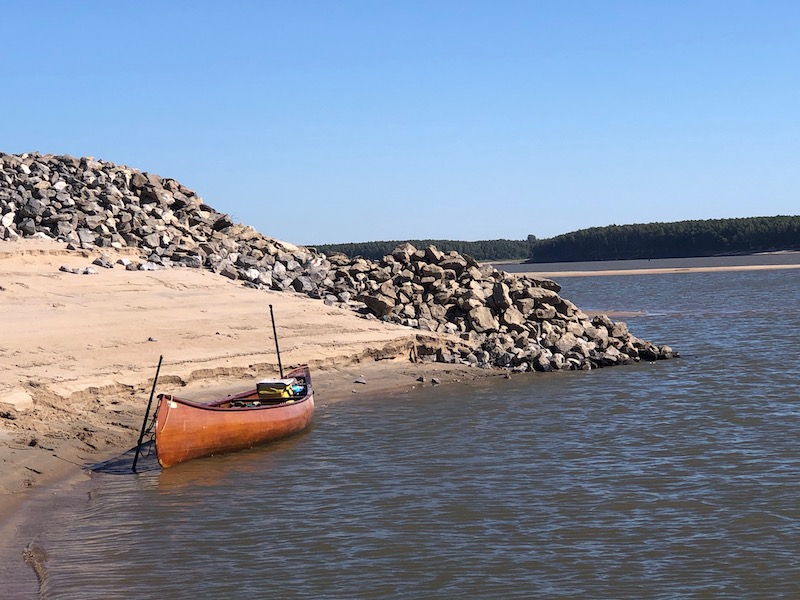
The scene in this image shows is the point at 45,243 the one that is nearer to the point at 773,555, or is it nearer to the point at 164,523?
the point at 164,523

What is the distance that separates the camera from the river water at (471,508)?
10430mm

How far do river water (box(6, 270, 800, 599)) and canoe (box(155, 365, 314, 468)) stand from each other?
296 millimetres

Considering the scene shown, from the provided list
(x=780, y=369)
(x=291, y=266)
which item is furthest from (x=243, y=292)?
(x=780, y=369)

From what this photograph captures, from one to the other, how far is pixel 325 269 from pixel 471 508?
670 inches

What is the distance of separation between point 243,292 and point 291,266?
14.0 feet

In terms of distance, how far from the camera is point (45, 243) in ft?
81.3

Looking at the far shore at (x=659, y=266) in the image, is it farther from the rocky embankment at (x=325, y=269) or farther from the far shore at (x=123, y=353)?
the far shore at (x=123, y=353)

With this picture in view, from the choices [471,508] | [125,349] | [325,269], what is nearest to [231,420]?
[125,349]

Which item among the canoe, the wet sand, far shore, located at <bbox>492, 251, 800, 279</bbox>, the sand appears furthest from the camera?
far shore, located at <bbox>492, 251, 800, 279</bbox>

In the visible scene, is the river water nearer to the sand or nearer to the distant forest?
the sand

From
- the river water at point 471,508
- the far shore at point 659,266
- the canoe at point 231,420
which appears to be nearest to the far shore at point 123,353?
the river water at point 471,508

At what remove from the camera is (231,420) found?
16.1m

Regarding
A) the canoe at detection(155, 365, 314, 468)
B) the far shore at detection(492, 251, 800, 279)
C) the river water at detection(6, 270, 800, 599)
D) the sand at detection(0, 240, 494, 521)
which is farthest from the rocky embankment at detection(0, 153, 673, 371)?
the far shore at detection(492, 251, 800, 279)

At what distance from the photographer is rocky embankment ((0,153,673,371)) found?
84.7 ft
